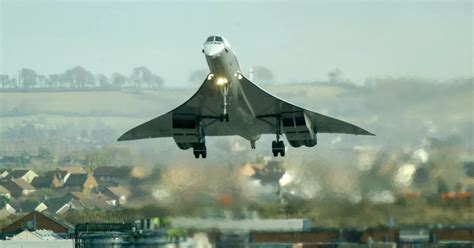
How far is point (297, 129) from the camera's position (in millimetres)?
43844

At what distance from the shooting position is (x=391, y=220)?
4228 cm

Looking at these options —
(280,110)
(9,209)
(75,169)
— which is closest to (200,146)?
(280,110)

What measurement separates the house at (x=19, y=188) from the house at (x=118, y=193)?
2922 mm

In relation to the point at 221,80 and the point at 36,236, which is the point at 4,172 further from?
the point at 221,80

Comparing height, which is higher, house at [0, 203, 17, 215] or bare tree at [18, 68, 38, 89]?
bare tree at [18, 68, 38, 89]

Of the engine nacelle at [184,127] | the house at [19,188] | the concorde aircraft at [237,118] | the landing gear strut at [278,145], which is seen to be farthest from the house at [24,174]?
the landing gear strut at [278,145]

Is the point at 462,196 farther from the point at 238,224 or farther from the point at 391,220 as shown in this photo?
the point at 238,224

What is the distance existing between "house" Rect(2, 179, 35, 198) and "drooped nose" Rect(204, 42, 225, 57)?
980 cm

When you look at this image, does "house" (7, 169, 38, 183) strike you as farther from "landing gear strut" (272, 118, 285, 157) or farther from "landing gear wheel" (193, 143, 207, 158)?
"landing gear strut" (272, 118, 285, 157)

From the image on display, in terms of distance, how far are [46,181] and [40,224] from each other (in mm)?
1446

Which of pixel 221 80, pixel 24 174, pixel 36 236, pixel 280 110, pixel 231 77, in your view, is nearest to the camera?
pixel 221 80

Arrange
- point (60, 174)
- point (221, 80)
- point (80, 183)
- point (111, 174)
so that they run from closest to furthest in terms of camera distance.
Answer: point (221, 80) → point (111, 174) → point (80, 183) → point (60, 174)

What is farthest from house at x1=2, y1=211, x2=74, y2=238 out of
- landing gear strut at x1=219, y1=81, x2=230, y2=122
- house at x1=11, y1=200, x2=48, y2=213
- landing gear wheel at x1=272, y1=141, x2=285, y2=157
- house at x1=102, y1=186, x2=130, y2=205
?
landing gear strut at x1=219, y1=81, x2=230, y2=122

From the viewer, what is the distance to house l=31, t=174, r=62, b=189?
4722 cm
